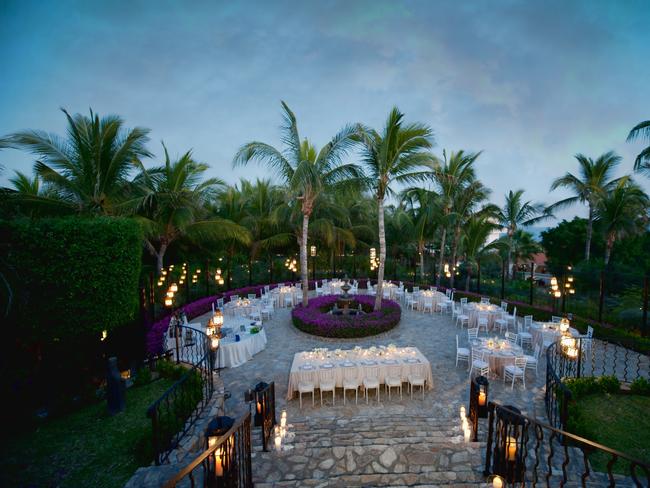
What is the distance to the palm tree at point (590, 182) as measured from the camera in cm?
1892

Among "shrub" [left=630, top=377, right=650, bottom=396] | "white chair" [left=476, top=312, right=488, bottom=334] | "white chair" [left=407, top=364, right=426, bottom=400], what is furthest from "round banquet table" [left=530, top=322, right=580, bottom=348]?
"white chair" [left=407, top=364, right=426, bottom=400]

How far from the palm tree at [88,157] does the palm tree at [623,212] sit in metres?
23.5

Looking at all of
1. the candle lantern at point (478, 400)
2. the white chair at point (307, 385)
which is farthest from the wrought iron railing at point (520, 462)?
the white chair at point (307, 385)

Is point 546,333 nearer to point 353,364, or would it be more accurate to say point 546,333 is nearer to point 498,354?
point 498,354

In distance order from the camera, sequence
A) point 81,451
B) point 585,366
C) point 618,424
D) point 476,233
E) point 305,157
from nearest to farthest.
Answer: point 81,451
point 618,424
point 585,366
point 305,157
point 476,233

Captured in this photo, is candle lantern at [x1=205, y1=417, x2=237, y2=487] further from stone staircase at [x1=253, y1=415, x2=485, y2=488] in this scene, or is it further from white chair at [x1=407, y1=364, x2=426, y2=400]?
white chair at [x1=407, y1=364, x2=426, y2=400]

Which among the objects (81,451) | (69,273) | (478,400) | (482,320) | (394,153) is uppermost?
(394,153)

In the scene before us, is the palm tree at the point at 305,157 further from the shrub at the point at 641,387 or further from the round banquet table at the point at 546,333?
the shrub at the point at 641,387

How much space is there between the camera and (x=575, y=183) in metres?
19.8

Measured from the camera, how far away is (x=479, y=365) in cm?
912

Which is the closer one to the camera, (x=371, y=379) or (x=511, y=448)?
(x=511, y=448)

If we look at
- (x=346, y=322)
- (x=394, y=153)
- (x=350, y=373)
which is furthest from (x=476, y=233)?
(x=350, y=373)

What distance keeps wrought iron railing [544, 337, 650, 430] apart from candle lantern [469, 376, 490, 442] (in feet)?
4.54

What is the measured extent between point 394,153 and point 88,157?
1123 centimetres
